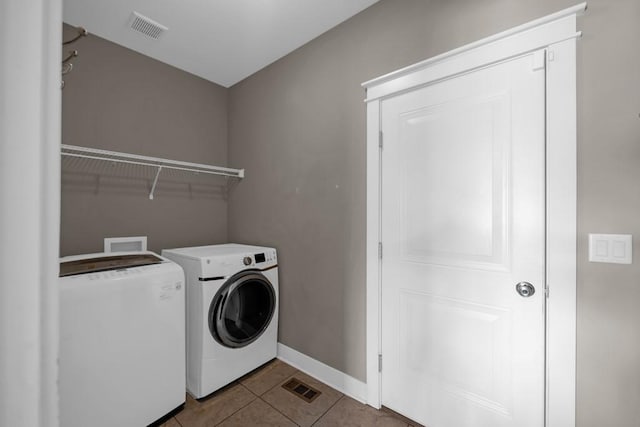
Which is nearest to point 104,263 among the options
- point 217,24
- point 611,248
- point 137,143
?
point 137,143

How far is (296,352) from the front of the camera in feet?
7.30

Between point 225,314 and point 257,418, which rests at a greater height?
point 225,314

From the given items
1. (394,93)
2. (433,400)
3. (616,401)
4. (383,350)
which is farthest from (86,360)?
(616,401)

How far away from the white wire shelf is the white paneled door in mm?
1640

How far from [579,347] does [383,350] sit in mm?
953

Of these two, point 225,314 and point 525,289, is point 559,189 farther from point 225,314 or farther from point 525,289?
point 225,314

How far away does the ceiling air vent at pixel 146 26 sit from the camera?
1929mm

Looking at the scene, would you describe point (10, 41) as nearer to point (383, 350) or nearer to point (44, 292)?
point (44, 292)

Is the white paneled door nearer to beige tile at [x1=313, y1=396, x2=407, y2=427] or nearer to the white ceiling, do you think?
beige tile at [x1=313, y1=396, x2=407, y2=427]

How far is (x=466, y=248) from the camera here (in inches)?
57.0

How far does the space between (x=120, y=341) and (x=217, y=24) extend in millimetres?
2133

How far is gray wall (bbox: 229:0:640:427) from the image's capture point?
1.09 meters

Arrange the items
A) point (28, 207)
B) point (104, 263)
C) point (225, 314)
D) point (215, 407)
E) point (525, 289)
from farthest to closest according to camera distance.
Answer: point (225, 314)
point (215, 407)
point (104, 263)
point (525, 289)
point (28, 207)

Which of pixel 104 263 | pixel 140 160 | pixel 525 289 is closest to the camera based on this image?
pixel 525 289
